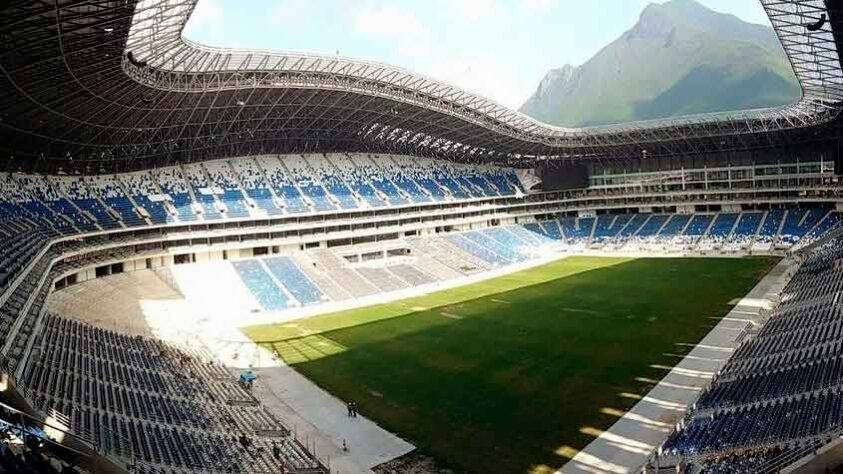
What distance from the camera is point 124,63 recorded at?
31391 millimetres

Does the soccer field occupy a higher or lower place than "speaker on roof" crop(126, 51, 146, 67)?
lower

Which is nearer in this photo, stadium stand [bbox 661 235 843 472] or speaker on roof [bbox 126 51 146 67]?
stadium stand [bbox 661 235 843 472]

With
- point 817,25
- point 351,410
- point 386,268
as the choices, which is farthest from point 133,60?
point 817,25

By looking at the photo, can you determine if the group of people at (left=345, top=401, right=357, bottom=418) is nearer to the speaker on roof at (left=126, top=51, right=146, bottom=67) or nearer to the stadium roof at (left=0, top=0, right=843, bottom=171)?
the stadium roof at (left=0, top=0, right=843, bottom=171)

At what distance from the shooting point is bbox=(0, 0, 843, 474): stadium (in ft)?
64.1

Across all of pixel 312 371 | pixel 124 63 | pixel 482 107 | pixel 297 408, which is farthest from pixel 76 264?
pixel 482 107

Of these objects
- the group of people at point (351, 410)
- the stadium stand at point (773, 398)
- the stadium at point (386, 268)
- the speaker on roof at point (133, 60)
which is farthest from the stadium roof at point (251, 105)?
the group of people at point (351, 410)

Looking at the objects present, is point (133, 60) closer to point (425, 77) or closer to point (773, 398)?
point (425, 77)

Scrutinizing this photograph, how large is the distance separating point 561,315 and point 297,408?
19.7 meters

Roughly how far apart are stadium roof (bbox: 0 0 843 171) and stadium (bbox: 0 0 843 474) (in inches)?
10.9

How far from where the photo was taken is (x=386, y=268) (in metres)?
56.3

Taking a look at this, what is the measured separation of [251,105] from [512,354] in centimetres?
2863

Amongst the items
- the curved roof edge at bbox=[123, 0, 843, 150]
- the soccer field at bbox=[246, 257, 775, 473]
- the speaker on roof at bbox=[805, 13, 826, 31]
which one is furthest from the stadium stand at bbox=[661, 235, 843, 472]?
the curved roof edge at bbox=[123, 0, 843, 150]

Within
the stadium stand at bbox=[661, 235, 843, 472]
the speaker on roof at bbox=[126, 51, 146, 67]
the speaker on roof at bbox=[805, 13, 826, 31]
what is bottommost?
the stadium stand at bbox=[661, 235, 843, 472]
